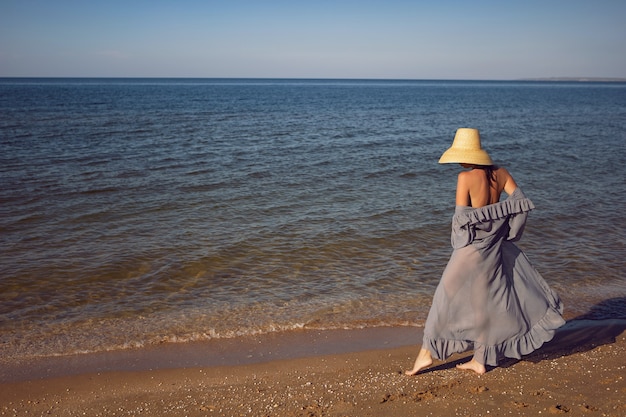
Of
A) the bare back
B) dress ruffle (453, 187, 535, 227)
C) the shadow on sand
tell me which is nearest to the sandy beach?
the shadow on sand

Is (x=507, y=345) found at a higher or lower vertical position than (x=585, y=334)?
higher

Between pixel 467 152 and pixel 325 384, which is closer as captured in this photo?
pixel 467 152

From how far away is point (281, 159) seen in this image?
1758 cm

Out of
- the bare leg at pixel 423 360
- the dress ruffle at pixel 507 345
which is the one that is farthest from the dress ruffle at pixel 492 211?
the bare leg at pixel 423 360

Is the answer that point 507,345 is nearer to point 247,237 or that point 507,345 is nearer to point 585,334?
point 585,334

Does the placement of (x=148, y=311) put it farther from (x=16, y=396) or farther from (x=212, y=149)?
(x=212, y=149)

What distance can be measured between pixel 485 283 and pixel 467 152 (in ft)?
3.64

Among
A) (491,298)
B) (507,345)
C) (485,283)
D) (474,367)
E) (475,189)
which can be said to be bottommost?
Answer: (474,367)

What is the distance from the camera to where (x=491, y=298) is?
4.40 m

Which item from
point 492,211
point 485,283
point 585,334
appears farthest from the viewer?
point 585,334

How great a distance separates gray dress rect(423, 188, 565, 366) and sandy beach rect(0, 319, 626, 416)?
326 millimetres

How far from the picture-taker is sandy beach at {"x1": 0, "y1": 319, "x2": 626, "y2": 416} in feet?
13.3

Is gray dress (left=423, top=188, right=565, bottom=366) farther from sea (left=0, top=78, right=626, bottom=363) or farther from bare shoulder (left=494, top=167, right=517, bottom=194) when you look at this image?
sea (left=0, top=78, right=626, bottom=363)

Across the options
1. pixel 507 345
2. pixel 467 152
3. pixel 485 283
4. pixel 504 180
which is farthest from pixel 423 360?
pixel 467 152
